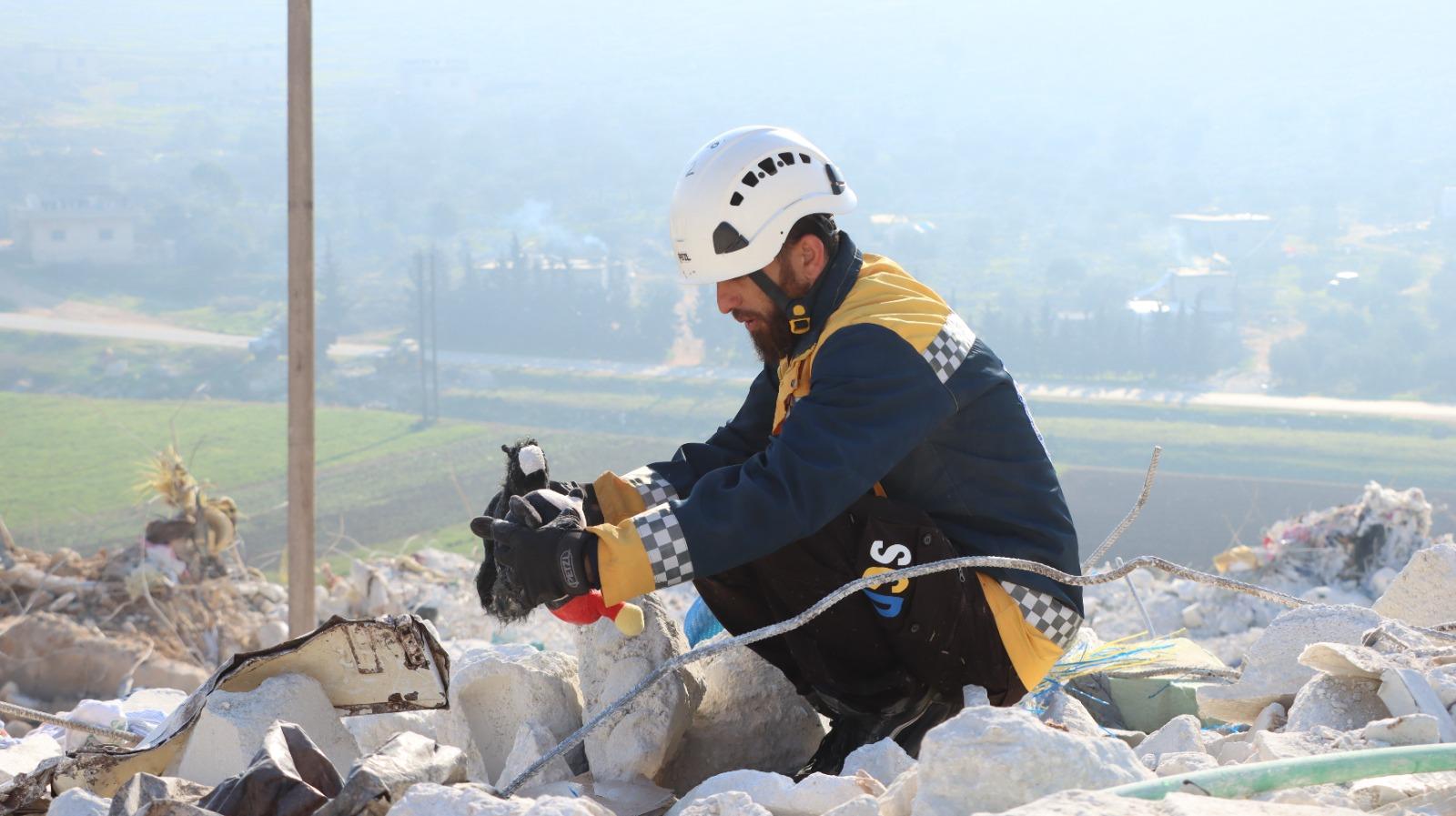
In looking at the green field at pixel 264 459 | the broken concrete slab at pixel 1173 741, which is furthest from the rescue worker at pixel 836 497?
the green field at pixel 264 459

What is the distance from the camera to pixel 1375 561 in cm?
762

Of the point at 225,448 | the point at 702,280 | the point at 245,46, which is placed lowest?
the point at 225,448

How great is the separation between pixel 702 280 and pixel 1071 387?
34.9 m

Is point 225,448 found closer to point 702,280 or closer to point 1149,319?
point 1149,319

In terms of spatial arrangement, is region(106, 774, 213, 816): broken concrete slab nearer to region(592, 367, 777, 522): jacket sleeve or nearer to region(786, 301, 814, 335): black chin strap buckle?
region(592, 367, 777, 522): jacket sleeve

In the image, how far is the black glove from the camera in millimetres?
2314

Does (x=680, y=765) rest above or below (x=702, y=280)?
below

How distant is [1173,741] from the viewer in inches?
105

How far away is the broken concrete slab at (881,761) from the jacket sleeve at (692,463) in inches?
29.9

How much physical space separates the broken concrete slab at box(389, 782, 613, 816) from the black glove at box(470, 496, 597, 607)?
55 cm

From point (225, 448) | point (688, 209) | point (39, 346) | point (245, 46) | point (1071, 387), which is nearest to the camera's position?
point (688, 209)

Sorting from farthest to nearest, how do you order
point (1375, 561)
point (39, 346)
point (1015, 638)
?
point (39, 346) → point (1375, 561) → point (1015, 638)

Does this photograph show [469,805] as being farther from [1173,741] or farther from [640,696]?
[1173,741]

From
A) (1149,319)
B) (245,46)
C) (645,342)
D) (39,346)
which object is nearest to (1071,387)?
(1149,319)
